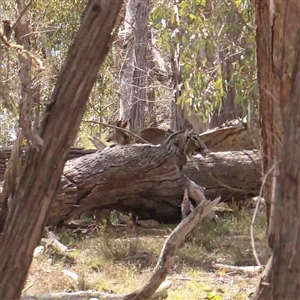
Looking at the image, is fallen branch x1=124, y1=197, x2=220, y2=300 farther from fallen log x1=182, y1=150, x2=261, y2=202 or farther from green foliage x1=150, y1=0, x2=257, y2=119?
fallen log x1=182, y1=150, x2=261, y2=202

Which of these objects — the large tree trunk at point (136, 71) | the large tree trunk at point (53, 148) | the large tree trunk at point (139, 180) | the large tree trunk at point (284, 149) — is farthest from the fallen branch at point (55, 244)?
the large tree trunk at point (136, 71)

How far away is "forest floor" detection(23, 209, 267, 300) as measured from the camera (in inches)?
210

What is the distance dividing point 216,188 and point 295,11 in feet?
18.4

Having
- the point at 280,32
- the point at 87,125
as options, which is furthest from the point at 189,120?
the point at 280,32

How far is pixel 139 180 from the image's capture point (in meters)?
7.82

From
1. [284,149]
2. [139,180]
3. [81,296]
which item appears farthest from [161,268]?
[139,180]

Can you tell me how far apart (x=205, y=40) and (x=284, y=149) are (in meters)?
4.76

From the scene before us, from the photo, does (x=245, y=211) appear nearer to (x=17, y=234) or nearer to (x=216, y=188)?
(x=216, y=188)

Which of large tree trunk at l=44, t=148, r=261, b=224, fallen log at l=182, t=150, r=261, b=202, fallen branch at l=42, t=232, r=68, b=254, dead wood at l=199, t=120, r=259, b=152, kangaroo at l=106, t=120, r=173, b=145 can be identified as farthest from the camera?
kangaroo at l=106, t=120, r=173, b=145

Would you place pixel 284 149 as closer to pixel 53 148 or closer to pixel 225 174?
pixel 53 148

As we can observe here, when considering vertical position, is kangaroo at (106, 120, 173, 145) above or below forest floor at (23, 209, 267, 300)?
above

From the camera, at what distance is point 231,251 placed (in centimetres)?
667

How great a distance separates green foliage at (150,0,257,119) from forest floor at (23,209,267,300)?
152 centimetres

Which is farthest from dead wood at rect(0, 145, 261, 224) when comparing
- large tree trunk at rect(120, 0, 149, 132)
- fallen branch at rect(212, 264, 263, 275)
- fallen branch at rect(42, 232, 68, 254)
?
large tree trunk at rect(120, 0, 149, 132)
